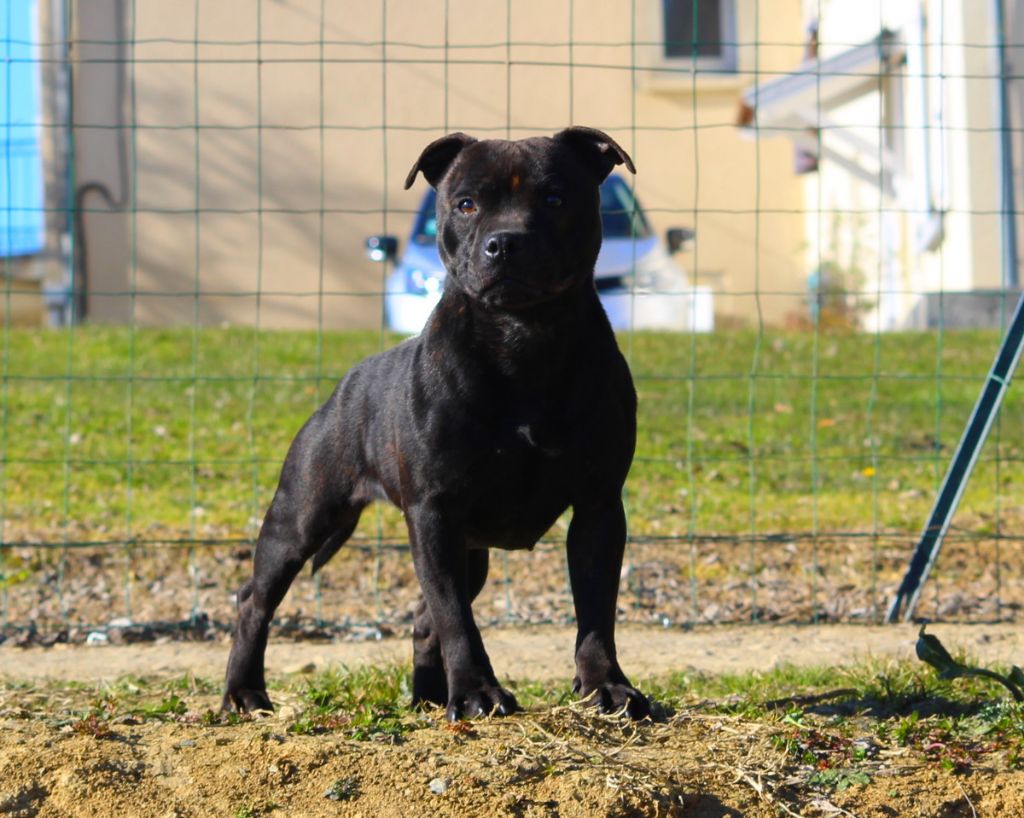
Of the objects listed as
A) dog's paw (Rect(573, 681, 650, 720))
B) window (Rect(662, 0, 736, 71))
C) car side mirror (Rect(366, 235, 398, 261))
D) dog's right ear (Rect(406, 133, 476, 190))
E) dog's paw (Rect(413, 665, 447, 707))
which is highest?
window (Rect(662, 0, 736, 71))

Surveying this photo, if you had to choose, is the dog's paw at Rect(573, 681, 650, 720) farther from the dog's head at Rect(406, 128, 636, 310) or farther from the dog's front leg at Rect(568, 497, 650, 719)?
the dog's head at Rect(406, 128, 636, 310)

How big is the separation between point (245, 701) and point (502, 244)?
1.75 metres

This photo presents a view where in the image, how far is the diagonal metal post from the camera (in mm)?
5754

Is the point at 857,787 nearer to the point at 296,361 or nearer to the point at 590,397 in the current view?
the point at 590,397

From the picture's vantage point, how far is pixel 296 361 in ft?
36.8

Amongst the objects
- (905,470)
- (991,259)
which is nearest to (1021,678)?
(905,470)

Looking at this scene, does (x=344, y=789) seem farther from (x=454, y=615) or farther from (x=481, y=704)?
(x=454, y=615)

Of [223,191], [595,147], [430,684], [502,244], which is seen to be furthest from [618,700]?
[223,191]

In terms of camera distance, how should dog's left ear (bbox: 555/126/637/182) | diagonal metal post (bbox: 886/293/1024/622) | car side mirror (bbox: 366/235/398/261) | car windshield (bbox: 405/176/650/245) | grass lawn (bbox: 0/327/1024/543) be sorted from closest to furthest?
1. dog's left ear (bbox: 555/126/637/182)
2. diagonal metal post (bbox: 886/293/1024/622)
3. car side mirror (bbox: 366/235/398/261)
4. grass lawn (bbox: 0/327/1024/543)
5. car windshield (bbox: 405/176/650/245)

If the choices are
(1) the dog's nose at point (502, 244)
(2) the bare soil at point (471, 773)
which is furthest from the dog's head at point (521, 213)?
(2) the bare soil at point (471, 773)

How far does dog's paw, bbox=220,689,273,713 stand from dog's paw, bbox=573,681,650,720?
117cm

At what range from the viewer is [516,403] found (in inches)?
150

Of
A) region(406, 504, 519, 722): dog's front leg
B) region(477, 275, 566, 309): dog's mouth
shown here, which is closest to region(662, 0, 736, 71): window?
region(477, 275, 566, 309): dog's mouth

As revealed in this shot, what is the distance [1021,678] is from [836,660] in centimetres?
122
